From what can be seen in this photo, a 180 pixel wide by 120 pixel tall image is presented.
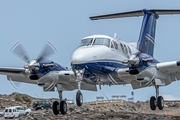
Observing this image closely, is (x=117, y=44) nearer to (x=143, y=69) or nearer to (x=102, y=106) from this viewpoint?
(x=143, y=69)

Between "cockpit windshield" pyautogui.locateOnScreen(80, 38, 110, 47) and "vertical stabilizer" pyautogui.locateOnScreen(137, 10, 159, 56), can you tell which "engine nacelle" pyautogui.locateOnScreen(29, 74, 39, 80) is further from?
"vertical stabilizer" pyautogui.locateOnScreen(137, 10, 159, 56)

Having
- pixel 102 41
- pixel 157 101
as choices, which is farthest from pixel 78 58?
pixel 157 101

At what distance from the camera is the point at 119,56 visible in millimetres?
36625

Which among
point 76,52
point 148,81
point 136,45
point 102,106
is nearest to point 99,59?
point 76,52

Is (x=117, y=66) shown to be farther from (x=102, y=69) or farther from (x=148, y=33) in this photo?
(x=148, y=33)

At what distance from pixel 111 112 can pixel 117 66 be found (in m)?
8.37

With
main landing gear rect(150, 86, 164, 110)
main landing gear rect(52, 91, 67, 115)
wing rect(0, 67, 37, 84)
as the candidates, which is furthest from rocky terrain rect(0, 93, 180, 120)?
wing rect(0, 67, 37, 84)

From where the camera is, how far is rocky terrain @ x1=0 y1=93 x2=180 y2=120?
38.1 m

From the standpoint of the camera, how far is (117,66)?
120 feet

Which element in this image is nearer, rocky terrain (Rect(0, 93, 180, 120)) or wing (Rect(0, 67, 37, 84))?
rocky terrain (Rect(0, 93, 180, 120))

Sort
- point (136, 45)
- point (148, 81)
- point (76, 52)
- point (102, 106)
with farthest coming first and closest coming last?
point (102, 106), point (136, 45), point (148, 81), point (76, 52)

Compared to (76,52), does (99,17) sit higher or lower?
higher

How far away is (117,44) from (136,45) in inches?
217

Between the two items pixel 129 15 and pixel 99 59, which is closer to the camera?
pixel 99 59
